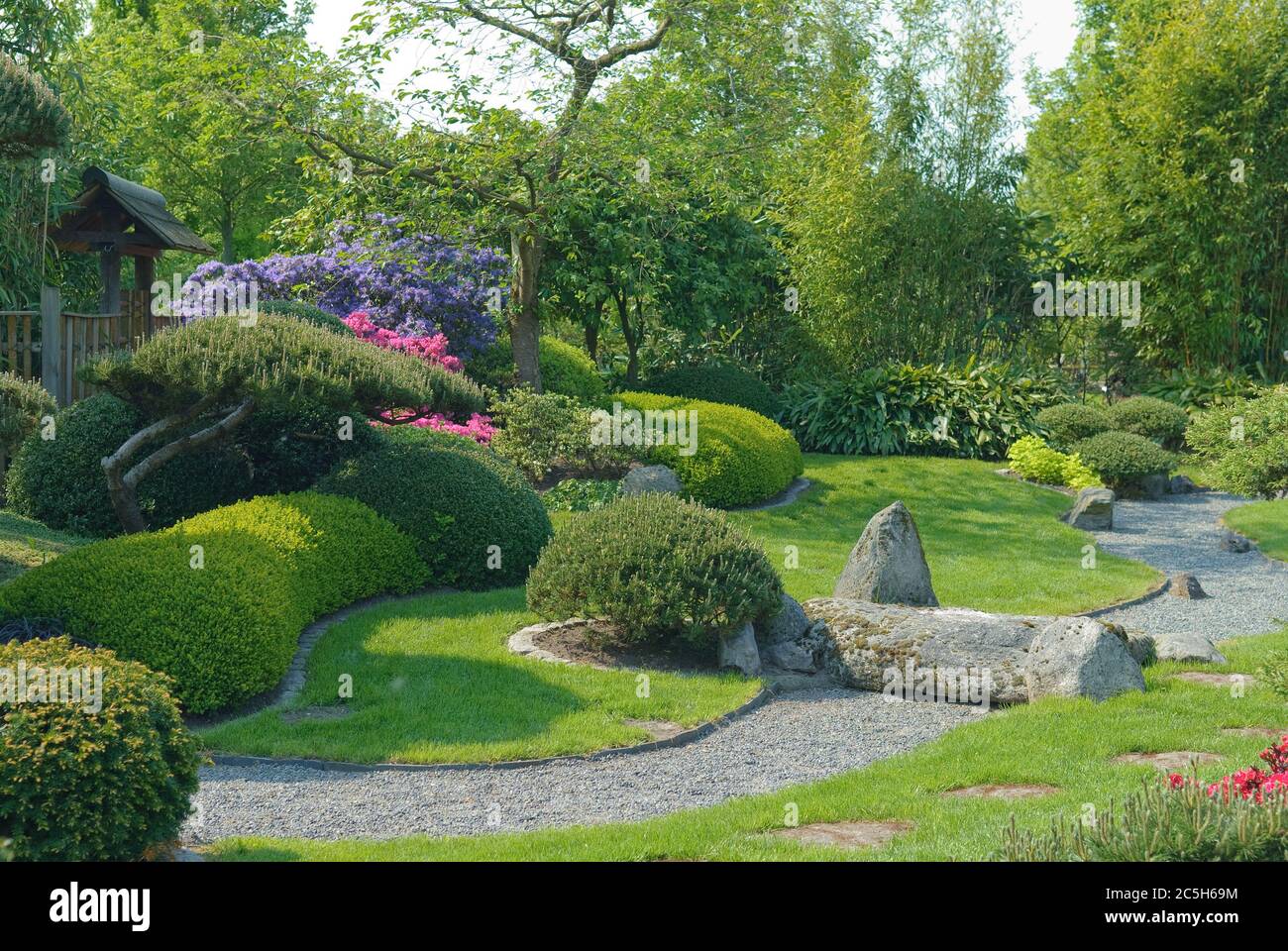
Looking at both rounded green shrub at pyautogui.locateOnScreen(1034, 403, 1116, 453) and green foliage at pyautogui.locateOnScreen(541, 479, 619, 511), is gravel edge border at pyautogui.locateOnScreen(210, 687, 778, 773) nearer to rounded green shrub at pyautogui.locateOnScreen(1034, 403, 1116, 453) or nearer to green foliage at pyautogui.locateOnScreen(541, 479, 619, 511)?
green foliage at pyautogui.locateOnScreen(541, 479, 619, 511)

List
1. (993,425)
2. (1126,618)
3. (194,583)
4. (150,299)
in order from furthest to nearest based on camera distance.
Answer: (993,425) < (150,299) < (1126,618) < (194,583)

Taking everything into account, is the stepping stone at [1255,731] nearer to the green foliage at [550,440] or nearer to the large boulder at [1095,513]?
the large boulder at [1095,513]

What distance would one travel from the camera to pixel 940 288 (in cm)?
2250

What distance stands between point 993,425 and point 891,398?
1.74m

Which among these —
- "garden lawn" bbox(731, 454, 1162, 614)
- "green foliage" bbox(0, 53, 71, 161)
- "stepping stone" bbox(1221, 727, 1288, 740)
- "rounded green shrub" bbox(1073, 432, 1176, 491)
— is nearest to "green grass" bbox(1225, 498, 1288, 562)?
"rounded green shrub" bbox(1073, 432, 1176, 491)

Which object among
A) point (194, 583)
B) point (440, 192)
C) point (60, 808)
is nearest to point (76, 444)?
point (194, 583)

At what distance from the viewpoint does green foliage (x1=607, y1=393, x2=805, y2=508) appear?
15.7 m

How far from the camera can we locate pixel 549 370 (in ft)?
63.0

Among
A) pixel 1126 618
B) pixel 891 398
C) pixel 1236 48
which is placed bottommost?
pixel 1126 618

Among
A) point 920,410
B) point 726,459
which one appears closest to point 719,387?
point 920,410

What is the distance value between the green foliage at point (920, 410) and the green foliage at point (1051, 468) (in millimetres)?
1293

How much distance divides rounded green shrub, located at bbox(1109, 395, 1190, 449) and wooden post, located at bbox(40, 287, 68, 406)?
1520 cm
